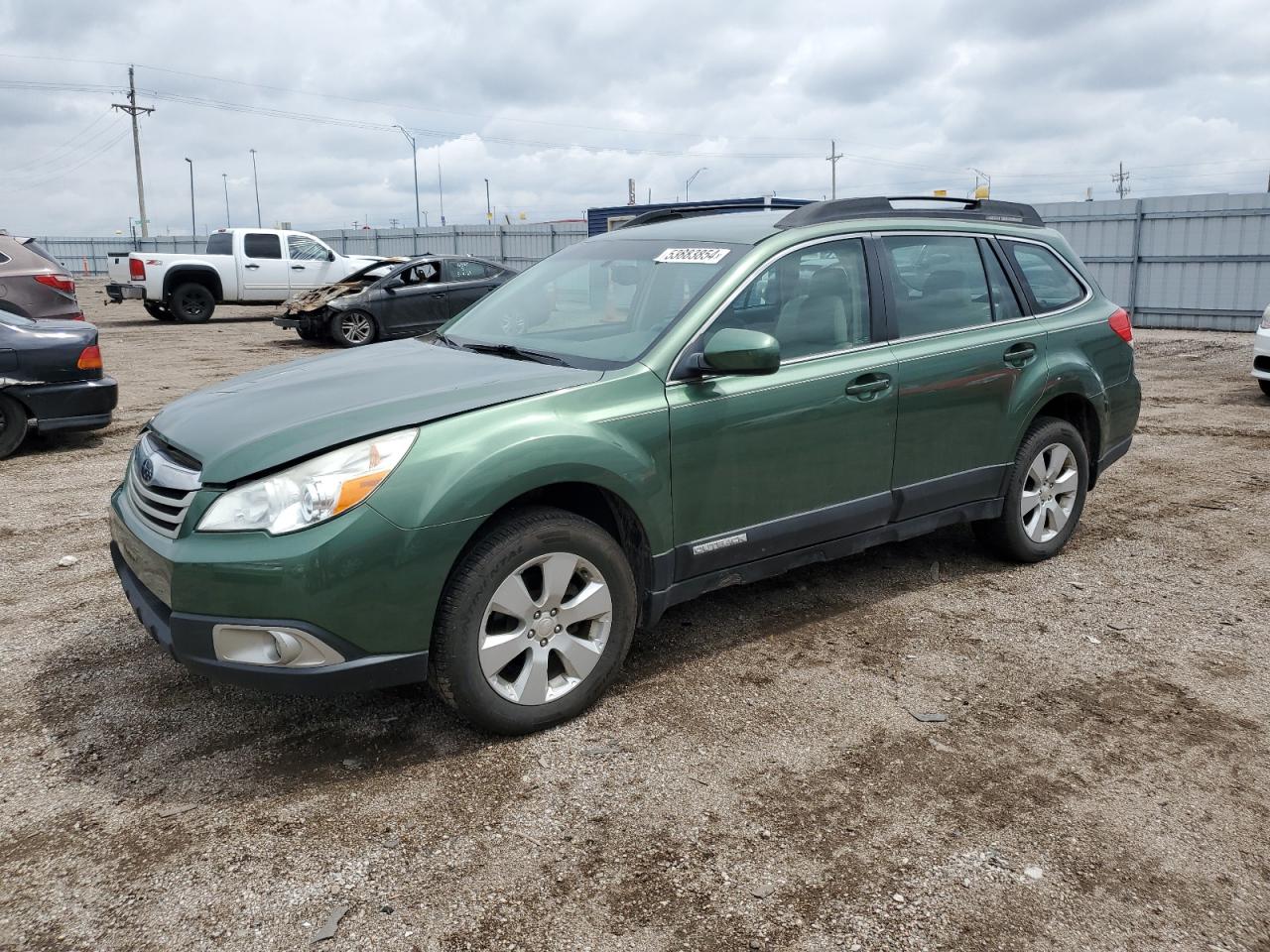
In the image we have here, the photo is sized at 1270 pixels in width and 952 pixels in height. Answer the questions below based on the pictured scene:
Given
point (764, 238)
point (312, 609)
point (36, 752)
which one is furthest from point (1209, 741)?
point (36, 752)

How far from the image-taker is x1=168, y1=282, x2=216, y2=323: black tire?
20.7 m

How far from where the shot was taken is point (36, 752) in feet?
11.0

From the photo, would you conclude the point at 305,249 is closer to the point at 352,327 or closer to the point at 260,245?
the point at 260,245

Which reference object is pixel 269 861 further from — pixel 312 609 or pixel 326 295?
pixel 326 295

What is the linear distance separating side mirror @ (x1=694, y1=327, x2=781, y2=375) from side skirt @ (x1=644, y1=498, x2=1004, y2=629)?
2.61ft

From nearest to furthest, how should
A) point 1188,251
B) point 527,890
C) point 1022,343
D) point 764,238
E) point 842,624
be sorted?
point 527,890 < point 764,238 < point 842,624 < point 1022,343 < point 1188,251

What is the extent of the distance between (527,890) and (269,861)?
730 mm

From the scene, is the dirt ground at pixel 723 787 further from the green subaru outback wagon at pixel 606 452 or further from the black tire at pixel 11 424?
the black tire at pixel 11 424

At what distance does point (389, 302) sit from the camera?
15836 mm

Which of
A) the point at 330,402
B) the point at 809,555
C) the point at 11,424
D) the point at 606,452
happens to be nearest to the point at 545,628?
the point at 606,452

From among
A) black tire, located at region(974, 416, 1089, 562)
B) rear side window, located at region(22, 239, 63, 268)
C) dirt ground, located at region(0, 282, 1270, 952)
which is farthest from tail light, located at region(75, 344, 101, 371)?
black tire, located at region(974, 416, 1089, 562)

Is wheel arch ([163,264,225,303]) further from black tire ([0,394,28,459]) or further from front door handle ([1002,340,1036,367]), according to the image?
front door handle ([1002,340,1036,367])

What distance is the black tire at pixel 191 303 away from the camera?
68.0 feet

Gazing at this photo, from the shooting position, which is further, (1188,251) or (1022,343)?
(1188,251)
